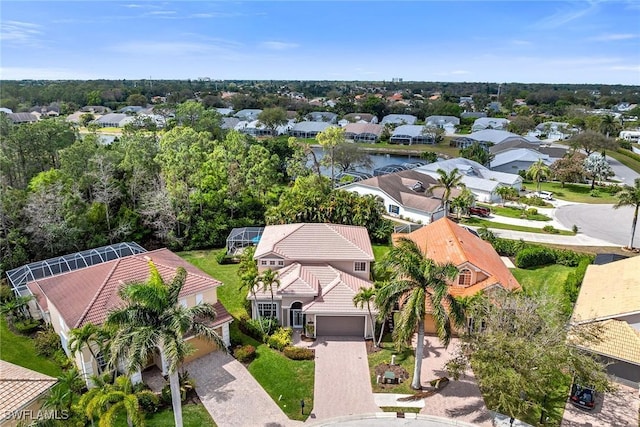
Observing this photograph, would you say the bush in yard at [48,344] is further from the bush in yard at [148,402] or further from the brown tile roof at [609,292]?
the brown tile roof at [609,292]

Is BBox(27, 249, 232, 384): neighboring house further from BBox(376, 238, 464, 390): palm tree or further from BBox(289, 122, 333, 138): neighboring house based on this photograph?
BBox(289, 122, 333, 138): neighboring house

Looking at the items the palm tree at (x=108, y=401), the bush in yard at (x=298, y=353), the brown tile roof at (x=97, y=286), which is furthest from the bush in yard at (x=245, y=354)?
the palm tree at (x=108, y=401)

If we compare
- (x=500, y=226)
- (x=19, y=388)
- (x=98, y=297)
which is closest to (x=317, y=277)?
(x=98, y=297)

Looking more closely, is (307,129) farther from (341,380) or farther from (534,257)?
(341,380)

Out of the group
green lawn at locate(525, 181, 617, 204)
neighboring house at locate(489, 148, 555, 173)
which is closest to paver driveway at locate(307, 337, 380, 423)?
green lawn at locate(525, 181, 617, 204)

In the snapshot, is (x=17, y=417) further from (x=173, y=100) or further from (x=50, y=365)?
(x=173, y=100)

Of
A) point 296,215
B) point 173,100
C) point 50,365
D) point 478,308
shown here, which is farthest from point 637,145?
point 173,100
